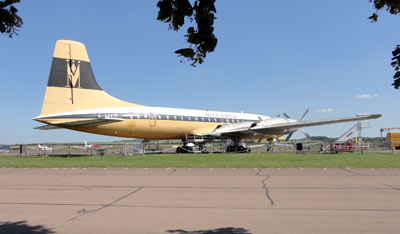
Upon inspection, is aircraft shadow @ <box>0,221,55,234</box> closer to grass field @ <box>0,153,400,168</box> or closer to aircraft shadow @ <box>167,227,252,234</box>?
aircraft shadow @ <box>167,227,252,234</box>

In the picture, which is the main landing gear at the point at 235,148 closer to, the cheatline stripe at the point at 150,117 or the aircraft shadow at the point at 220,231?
the cheatline stripe at the point at 150,117

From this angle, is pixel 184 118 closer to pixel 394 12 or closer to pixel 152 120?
pixel 152 120

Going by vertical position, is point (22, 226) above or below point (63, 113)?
below

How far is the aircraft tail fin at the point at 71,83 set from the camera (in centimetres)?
2212

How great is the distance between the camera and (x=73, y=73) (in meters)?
23.0

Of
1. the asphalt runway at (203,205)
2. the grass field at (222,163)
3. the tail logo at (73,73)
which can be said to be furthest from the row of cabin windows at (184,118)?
the asphalt runway at (203,205)

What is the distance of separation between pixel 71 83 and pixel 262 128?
16542mm

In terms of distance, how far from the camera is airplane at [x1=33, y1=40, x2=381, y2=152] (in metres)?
22.3

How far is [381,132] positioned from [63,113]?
57485 millimetres

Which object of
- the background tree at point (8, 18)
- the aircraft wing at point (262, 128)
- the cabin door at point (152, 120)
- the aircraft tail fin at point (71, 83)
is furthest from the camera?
the aircraft wing at point (262, 128)

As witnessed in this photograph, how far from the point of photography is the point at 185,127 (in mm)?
29219

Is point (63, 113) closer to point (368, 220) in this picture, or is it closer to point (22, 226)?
point (22, 226)

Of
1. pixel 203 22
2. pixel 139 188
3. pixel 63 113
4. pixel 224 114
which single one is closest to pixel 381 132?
pixel 224 114

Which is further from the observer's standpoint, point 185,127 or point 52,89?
point 185,127
